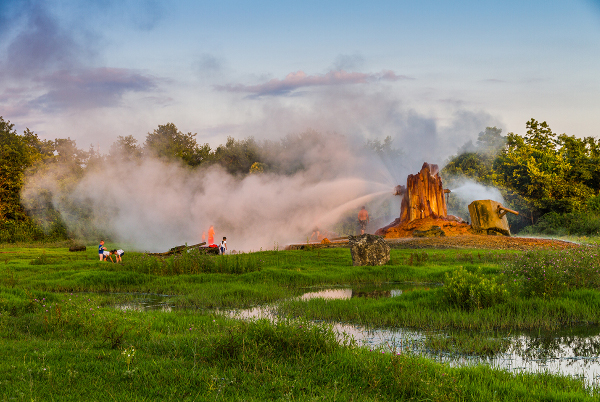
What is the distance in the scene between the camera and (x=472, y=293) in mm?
11508

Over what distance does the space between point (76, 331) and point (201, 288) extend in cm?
680

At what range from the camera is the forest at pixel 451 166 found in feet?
142

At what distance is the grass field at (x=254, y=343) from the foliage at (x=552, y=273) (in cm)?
8

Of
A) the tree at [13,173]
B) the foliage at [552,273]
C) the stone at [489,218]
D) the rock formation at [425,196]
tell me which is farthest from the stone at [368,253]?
the tree at [13,173]

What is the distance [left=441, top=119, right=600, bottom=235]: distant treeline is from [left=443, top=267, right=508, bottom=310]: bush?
28.9 meters

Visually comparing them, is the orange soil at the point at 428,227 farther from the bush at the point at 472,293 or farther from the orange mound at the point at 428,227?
the bush at the point at 472,293

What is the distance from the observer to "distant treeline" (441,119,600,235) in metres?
40.9

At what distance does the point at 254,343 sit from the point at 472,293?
6484 millimetres

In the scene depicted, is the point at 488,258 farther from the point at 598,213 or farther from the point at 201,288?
the point at 598,213

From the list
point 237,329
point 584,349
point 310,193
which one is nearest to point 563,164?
point 310,193

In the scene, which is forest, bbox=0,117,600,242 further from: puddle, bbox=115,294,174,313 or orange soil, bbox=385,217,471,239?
puddle, bbox=115,294,174,313

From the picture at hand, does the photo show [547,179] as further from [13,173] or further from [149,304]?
[13,173]

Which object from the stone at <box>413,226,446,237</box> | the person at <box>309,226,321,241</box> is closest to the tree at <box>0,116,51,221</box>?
the person at <box>309,226,321,241</box>

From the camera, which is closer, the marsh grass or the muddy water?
the marsh grass
